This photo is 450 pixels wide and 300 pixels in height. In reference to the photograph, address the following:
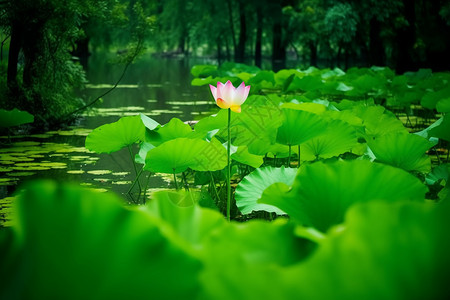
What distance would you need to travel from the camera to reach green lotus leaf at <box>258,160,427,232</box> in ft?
2.55

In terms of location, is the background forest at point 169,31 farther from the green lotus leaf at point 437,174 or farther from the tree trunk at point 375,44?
the green lotus leaf at point 437,174

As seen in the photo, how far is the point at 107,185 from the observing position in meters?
2.52

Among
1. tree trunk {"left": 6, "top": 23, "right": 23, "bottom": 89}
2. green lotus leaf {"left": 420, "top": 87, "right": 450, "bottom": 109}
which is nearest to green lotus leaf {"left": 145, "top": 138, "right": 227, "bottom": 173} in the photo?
green lotus leaf {"left": 420, "top": 87, "right": 450, "bottom": 109}

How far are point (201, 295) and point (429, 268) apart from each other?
17 centimetres

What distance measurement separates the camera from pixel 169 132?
6.53 feet

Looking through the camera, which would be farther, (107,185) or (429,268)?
(107,185)

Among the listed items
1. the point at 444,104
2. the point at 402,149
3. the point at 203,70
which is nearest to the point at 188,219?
the point at 402,149

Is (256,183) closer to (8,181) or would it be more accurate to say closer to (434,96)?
(8,181)

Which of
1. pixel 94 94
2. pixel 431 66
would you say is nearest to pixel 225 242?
pixel 94 94

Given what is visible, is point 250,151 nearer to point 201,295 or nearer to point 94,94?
point 201,295

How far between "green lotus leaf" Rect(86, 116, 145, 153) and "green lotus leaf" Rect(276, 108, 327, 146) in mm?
568

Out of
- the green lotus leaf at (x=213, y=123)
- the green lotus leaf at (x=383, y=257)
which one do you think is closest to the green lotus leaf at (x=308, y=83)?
the green lotus leaf at (x=213, y=123)

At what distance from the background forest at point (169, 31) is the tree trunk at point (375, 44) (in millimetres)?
22

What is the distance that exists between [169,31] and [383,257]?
2353 cm
